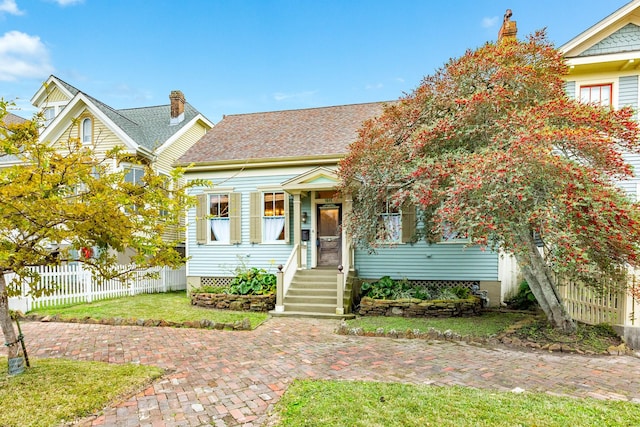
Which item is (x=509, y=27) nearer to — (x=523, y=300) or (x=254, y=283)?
(x=523, y=300)

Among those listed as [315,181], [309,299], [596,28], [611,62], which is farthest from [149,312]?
[596,28]

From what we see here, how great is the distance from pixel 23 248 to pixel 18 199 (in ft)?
2.81

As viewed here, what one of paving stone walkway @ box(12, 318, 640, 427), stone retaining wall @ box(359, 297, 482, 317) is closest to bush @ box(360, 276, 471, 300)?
stone retaining wall @ box(359, 297, 482, 317)

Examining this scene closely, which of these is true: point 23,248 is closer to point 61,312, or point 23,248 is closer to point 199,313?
point 199,313

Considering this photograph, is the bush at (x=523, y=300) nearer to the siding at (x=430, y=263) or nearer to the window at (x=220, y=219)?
the siding at (x=430, y=263)

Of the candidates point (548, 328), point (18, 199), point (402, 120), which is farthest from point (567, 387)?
point (18, 199)

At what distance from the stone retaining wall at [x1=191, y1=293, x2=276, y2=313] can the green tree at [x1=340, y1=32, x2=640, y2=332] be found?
14.1ft

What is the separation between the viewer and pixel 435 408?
11.8 feet

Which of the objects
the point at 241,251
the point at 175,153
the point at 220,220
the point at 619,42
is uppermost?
the point at 619,42

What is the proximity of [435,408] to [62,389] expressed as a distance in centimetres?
438

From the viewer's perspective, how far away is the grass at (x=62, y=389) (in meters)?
3.57

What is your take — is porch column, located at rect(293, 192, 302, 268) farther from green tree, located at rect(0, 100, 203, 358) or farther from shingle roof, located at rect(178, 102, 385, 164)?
green tree, located at rect(0, 100, 203, 358)

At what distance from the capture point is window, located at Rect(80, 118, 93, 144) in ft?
50.1

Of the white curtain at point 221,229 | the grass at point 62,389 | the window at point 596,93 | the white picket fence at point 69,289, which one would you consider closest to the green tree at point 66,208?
the grass at point 62,389
